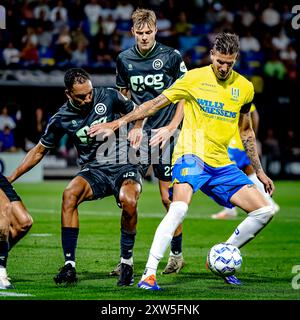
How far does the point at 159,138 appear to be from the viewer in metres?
7.87

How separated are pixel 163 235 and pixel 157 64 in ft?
8.13

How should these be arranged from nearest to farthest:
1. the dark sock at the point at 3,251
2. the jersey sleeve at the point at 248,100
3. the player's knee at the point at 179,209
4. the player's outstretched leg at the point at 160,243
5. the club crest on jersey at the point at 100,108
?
the player's outstretched leg at the point at 160,243, the player's knee at the point at 179,209, the dark sock at the point at 3,251, the jersey sleeve at the point at 248,100, the club crest on jersey at the point at 100,108

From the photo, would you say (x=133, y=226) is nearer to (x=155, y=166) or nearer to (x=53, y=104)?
(x=155, y=166)

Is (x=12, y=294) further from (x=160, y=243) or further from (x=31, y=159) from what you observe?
(x=31, y=159)

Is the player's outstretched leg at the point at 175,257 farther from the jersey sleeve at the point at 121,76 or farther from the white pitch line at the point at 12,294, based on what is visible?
the white pitch line at the point at 12,294

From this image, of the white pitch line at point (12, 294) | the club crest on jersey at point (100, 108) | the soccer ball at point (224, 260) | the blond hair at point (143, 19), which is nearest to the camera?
the white pitch line at point (12, 294)

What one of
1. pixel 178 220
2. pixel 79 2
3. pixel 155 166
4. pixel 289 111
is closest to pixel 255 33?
pixel 289 111

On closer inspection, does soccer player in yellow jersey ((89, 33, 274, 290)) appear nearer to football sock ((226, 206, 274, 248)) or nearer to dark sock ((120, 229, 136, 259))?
football sock ((226, 206, 274, 248))

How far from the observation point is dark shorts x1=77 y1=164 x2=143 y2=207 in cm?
835

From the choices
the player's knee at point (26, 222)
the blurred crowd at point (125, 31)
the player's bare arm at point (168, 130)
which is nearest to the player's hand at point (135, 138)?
the player's bare arm at point (168, 130)

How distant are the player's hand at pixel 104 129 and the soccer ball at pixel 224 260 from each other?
1.52 m

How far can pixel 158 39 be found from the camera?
80.5ft

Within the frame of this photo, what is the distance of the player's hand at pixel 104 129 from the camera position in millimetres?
7859

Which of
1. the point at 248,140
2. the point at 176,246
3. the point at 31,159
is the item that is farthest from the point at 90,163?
the point at 248,140
